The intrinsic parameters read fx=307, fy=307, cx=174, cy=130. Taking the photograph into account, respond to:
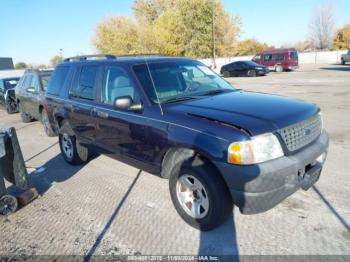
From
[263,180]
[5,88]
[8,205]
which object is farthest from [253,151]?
[5,88]

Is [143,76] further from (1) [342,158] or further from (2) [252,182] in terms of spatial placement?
(1) [342,158]

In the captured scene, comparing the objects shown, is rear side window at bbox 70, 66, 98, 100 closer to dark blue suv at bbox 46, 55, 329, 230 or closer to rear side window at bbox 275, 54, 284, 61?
dark blue suv at bbox 46, 55, 329, 230

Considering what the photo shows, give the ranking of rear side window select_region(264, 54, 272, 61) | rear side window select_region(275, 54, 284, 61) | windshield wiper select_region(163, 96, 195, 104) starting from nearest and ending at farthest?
windshield wiper select_region(163, 96, 195, 104), rear side window select_region(275, 54, 284, 61), rear side window select_region(264, 54, 272, 61)

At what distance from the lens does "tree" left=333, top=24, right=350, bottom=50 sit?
5788 cm

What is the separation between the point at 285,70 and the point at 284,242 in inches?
1133

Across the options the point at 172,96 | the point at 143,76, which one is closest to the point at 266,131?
the point at 172,96

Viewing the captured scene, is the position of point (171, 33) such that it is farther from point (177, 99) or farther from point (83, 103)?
point (177, 99)

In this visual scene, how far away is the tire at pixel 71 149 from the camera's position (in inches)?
220

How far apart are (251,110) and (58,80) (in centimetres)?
409

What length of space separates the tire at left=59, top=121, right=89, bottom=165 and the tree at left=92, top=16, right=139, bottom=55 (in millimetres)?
39713

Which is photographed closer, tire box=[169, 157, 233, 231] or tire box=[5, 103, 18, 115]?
tire box=[169, 157, 233, 231]

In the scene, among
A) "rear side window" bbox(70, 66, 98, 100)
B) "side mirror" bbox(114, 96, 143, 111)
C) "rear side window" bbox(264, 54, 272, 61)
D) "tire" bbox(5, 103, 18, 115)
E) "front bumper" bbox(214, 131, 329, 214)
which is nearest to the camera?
"front bumper" bbox(214, 131, 329, 214)

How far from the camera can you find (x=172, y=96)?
3.91m

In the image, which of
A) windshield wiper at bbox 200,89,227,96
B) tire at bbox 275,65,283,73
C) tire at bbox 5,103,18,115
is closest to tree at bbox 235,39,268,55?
tire at bbox 275,65,283,73
